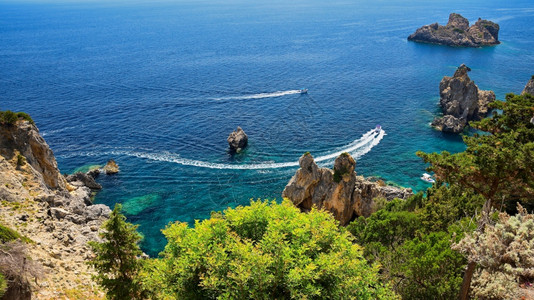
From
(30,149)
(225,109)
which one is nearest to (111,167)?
(30,149)

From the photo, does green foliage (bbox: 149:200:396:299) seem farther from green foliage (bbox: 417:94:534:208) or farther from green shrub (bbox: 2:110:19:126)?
green shrub (bbox: 2:110:19:126)

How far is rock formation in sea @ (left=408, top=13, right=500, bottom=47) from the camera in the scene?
173538 mm

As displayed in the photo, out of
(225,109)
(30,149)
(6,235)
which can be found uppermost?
(30,149)

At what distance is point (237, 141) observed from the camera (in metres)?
77.5

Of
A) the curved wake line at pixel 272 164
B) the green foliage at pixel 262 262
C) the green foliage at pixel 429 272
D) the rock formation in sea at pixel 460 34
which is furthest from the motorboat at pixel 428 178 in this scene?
the rock formation in sea at pixel 460 34

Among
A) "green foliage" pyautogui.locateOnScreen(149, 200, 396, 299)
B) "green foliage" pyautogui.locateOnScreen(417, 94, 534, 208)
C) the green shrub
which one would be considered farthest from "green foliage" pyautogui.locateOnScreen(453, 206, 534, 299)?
the green shrub

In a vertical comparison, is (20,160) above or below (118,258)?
above

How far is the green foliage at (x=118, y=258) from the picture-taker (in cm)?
2345

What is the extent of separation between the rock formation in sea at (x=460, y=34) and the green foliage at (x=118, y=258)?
Answer: 625ft

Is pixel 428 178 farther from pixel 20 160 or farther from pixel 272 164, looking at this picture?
pixel 20 160

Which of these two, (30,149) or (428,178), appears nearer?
(30,149)

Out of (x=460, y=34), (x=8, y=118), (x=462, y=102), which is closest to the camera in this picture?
(x=8, y=118)

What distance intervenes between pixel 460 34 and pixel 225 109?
14046 centimetres

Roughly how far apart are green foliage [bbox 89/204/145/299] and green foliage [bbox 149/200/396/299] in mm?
1696
